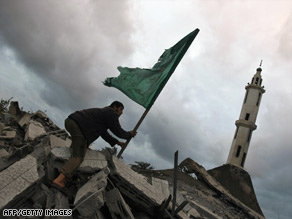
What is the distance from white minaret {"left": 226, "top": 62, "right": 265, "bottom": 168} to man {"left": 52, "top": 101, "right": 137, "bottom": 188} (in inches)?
1162

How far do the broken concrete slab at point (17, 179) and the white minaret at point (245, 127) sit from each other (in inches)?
1193

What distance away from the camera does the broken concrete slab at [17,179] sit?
3385 millimetres

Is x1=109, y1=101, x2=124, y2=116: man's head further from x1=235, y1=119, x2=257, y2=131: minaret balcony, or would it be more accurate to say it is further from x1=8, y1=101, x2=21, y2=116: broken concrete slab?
x1=235, y1=119, x2=257, y2=131: minaret balcony

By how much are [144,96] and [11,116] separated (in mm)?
6709

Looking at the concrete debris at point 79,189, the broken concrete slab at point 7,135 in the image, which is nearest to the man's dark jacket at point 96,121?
the concrete debris at point 79,189

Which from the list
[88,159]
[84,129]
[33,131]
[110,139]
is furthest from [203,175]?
[84,129]

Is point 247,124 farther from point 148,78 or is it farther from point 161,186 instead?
point 148,78

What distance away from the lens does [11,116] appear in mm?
9773

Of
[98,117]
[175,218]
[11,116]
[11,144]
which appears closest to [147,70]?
[98,117]

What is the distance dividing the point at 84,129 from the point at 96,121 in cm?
25

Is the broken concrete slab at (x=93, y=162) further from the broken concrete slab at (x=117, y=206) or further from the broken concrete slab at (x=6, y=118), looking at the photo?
the broken concrete slab at (x=6, y=118)

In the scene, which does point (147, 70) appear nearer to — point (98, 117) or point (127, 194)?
point (98, 117)

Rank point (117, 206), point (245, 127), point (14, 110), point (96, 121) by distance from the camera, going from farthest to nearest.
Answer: point (245, 127), point (14, 110), point (96, 121), point (117, 206)

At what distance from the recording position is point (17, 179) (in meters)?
3.65
